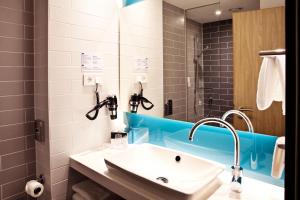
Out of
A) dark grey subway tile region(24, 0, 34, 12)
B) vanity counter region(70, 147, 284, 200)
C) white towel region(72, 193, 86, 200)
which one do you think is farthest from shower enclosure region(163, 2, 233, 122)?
dark grey subway tile region(24, 0, 34, 12)

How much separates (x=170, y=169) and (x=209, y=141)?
0.30 meters

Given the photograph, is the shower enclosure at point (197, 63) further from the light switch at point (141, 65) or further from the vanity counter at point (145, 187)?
the vanity counter at point (145, 187)

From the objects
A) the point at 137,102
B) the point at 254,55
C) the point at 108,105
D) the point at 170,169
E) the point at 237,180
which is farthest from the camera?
the point at 137,102

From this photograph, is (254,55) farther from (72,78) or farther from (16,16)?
(16,16)

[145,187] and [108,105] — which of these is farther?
[108,105]

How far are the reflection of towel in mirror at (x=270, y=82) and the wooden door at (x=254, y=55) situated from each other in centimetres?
4

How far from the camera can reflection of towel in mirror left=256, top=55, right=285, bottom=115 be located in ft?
3.29

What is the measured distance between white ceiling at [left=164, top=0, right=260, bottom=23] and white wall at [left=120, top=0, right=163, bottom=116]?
0.86 ft

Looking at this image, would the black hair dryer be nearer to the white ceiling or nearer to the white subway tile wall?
the white subway tile wall

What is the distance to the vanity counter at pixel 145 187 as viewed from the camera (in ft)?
3.25

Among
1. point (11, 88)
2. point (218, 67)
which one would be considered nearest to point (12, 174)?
point (11, 88)

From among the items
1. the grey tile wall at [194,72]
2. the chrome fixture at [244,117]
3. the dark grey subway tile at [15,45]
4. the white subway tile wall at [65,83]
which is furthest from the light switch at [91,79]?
the chrome fixture at [244,117]

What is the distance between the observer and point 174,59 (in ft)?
5.37

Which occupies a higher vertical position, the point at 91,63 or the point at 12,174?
the point at 91,63
